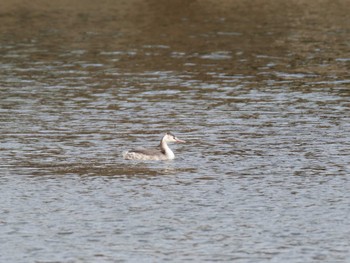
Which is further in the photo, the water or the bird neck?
the bird neck

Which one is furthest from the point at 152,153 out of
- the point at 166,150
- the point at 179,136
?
the point at 179,136

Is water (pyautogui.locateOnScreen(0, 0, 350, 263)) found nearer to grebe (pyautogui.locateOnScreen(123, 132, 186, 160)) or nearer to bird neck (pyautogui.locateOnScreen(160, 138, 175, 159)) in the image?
grebe (pyautogui.locateOnScreen(123, 132, 186, 160))

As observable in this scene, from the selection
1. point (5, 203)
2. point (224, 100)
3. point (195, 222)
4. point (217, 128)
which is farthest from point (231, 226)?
point (224, 100)

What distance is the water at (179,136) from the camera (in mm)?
21781

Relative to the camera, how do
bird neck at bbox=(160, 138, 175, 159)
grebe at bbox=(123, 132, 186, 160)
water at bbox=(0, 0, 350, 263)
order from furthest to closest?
bird neck at bbox=(160, 138, 175, 159) → grebe at bbox=(123, 132, 186, 160) → water at bbox=(0, 0, 350, 263)

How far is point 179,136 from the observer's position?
3309cm

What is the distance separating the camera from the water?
71.5ft

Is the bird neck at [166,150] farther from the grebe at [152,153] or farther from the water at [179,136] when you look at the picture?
the water at [179,136]

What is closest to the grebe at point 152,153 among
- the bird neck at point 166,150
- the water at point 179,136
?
the bird neck at point 166,150

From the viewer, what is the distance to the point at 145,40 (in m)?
56.5

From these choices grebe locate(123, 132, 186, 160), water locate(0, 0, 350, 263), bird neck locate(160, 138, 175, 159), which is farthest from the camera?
bird neck locate(160, 138, 175, 159)

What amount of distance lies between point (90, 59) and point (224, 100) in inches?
486

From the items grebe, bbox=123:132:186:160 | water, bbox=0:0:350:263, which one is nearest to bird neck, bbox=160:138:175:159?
grebe, bbox=123:132:186:160

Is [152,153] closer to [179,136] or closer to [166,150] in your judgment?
[166,150]
